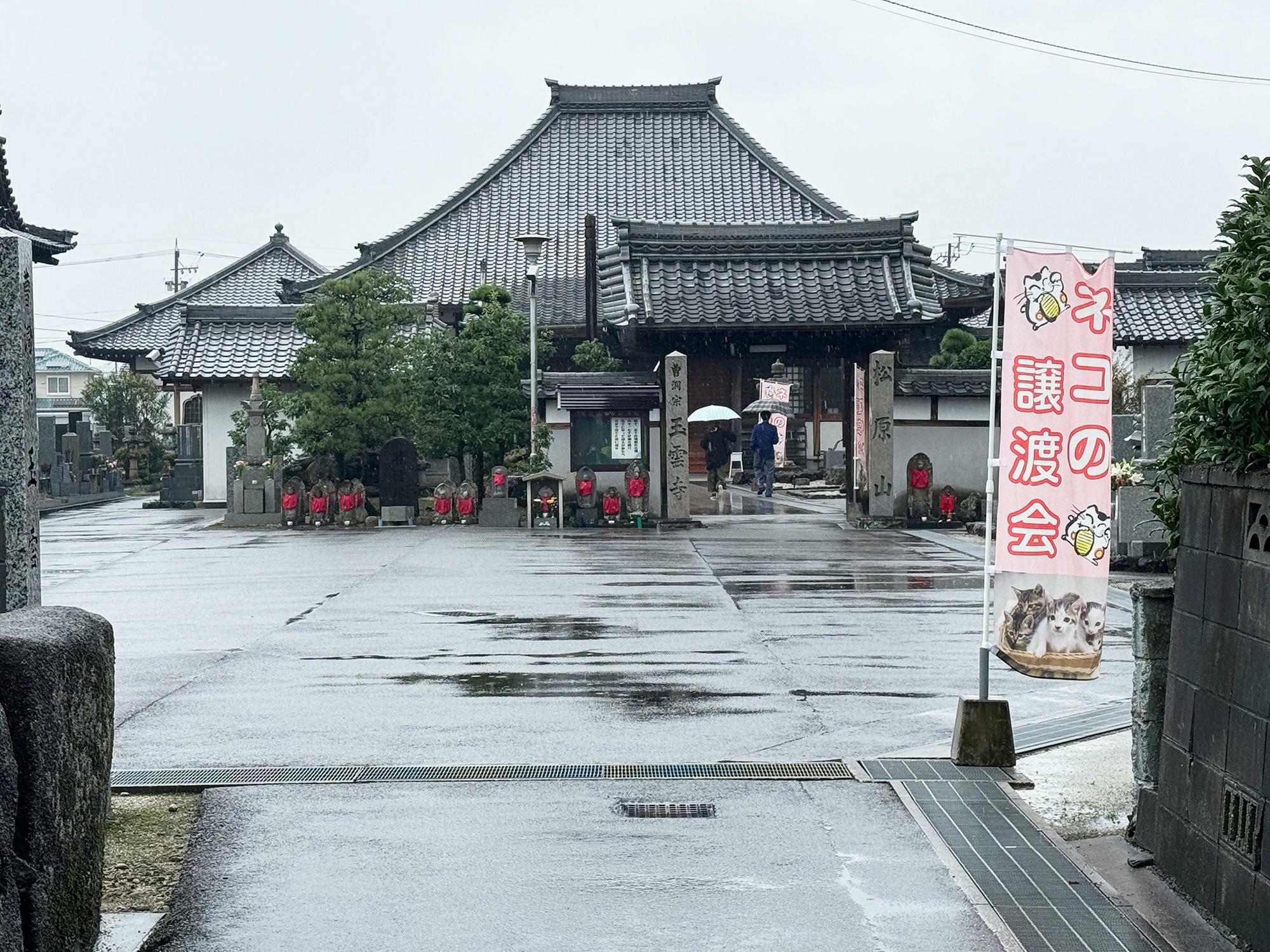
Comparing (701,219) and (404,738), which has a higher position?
(701,219)

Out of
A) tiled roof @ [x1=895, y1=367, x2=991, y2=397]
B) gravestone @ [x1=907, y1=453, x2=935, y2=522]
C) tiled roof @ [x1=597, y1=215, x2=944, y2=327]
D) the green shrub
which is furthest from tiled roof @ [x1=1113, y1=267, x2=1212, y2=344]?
the green shrub

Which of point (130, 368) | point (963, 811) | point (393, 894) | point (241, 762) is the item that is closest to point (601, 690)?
point (241, 762)

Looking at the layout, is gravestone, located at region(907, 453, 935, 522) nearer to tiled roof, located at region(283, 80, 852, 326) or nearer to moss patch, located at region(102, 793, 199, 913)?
tiled roof, located at region(283, 80, 852, 326)

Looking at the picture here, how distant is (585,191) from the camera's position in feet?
141

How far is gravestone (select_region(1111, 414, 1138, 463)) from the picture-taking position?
20391 mm

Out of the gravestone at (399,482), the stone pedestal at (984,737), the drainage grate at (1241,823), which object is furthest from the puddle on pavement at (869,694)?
the gravestone at (399,482)

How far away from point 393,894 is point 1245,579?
3.31 m

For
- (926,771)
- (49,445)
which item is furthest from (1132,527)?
(49,445)

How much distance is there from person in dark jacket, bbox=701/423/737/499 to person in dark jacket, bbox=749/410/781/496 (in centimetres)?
108

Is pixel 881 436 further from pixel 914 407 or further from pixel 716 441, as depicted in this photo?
pixel 716 441

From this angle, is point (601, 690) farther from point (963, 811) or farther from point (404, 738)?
point (963, 811)

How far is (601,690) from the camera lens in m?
10.1

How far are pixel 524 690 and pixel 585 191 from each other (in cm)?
3404

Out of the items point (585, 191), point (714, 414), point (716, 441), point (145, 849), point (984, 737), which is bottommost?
point (145, 849)
